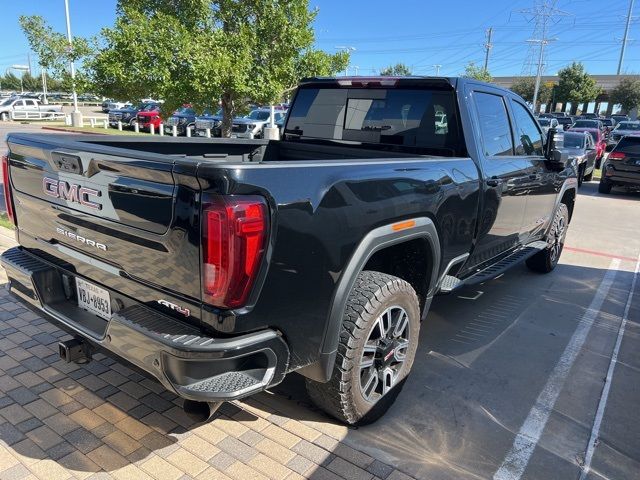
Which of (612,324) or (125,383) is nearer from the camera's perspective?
(125,383)

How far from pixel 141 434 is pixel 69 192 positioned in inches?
54.5

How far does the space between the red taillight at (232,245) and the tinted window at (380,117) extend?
84.9 inches

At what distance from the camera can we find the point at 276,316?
215cm

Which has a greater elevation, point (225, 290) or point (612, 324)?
point (225, 290)

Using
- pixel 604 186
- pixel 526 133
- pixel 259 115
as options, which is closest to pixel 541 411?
pixel 526 133

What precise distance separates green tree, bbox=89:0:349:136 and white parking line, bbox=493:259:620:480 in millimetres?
5860

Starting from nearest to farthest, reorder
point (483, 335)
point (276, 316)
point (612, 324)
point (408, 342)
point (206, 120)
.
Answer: point (276, 316) < point (408, 342) < point (483, 335) < point (612, 324) < point (206, 120)

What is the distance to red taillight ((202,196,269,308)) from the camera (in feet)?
6.24

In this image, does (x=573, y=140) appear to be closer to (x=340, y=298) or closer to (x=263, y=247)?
(x=340, y=298)

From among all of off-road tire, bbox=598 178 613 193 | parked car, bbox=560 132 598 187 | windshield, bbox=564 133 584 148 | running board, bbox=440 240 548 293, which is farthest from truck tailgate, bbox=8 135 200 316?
windshield, bbox=564 133 584 148

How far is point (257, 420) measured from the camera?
295 cm

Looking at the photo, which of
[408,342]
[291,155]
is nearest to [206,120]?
[291,155]

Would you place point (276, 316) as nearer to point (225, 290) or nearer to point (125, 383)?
point (225, 290)

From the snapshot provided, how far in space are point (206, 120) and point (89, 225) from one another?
70.8 feet
